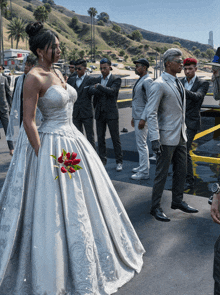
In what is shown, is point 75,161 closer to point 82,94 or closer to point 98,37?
point 82,94

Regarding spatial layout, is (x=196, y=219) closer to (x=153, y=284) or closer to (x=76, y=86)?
(x=153, y=284)

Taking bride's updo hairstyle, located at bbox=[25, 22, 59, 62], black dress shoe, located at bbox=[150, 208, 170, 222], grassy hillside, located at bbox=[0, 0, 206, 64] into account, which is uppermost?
grassy hillside, located at bbox=[0, 0, 206, 64]

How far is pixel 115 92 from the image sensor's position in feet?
18.6

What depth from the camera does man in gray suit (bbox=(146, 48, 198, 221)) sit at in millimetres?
3596

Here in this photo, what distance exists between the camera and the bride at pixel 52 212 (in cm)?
230

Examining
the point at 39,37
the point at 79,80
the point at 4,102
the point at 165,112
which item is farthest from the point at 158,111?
the point at 4,102

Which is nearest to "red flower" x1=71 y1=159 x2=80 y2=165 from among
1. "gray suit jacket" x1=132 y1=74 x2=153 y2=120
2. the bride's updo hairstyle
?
the bride's updo hairstyle

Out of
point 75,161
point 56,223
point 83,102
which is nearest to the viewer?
point 56,223

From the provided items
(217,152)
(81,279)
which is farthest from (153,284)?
(217,152)

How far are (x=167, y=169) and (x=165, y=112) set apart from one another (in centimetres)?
67

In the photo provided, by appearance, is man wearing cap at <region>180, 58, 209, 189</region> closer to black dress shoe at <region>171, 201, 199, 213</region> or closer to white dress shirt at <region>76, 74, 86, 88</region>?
black dress shoe at <region>171, 201, 199, 213</region>

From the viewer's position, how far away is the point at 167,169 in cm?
377

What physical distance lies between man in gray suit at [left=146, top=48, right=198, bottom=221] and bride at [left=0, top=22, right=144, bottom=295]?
1223 mm

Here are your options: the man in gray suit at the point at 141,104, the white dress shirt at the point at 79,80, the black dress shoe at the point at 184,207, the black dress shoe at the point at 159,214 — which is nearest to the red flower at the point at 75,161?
the black dress shoe at the point at 159,214
